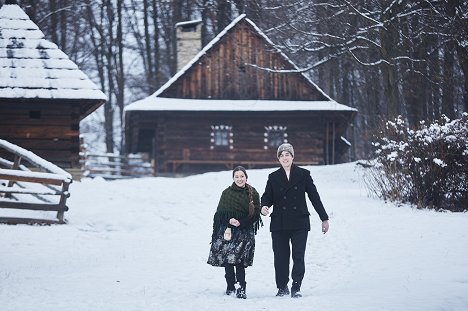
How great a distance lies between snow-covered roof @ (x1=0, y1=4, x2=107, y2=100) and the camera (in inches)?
742

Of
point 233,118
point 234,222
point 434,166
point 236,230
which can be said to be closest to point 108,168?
point 233,118

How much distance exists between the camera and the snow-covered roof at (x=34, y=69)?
18.9 meters

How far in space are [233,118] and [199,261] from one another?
58.7ft

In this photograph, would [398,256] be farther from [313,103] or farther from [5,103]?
[313,103]

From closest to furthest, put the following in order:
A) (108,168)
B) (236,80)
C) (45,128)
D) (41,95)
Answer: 1. (41,95)
2. (45,128)
3. (236,80)
4. (108,168)

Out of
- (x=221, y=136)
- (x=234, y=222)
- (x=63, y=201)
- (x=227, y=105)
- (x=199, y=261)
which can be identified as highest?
(x=227, y=105)

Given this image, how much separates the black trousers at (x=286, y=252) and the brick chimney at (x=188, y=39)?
2386 centimetres

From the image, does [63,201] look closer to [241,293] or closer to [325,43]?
[241,293]

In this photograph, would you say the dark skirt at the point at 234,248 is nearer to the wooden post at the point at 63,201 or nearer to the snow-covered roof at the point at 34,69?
the wooden post at the point at 63,201

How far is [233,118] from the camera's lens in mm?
28766

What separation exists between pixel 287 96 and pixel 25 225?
54.1 feet

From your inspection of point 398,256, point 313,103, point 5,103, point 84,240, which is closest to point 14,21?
point 5,103

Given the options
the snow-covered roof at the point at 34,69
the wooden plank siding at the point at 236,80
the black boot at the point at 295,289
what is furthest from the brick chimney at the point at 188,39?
the black boot at the point at 295,289

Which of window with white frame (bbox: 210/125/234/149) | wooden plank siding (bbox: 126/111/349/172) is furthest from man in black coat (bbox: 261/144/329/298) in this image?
window with white frame (bbox: 210/125/234/149)
